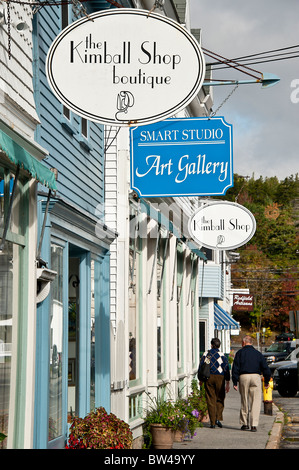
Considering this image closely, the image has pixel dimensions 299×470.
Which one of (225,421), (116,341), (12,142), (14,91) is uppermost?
(14,91)

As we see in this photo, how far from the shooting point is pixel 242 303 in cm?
5350

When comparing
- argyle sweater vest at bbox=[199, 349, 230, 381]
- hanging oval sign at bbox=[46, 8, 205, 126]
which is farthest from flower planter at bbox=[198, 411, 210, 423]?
hanging oval sign at bbox=[46, 8, 205, 126]

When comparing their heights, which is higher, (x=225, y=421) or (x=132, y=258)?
(x=132, y=258)

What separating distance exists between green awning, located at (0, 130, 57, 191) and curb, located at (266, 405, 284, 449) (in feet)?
23.8

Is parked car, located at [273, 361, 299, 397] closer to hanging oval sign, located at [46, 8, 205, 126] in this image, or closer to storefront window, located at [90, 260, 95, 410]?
storefront window, located at [90, 260, 95, 410]

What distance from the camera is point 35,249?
780 centimetres

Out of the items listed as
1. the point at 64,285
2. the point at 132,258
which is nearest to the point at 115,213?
the point at 132,258

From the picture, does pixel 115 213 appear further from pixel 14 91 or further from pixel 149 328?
pixel 14 91

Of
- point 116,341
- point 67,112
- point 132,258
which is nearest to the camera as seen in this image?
point 67,112

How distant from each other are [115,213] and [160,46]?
5.77 m

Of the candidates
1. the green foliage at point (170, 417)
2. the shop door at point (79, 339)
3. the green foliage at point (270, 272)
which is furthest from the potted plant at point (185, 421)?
the green foliage at point (270, 272)

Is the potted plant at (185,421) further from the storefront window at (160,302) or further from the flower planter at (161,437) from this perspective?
the storefront window at (160,302)

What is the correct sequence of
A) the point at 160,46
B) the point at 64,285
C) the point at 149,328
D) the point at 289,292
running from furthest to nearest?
the point at 289,292, the point at 149,328, the point at 64,285, the point at 160,46

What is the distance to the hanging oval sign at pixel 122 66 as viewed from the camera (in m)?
6.74
